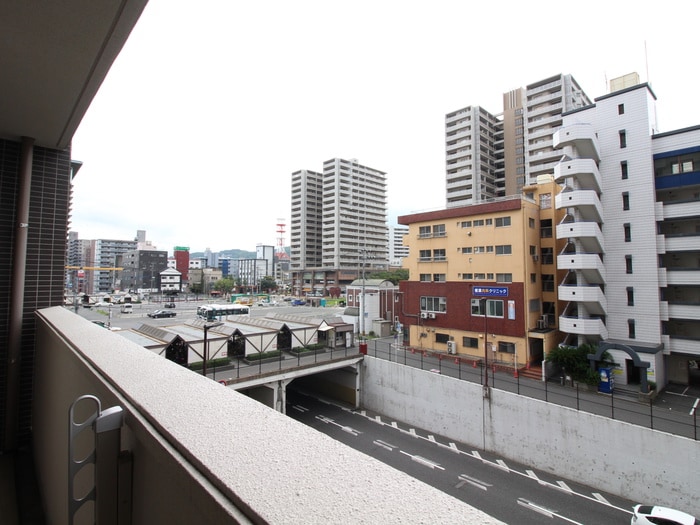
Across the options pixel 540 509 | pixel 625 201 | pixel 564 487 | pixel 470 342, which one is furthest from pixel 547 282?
pixel 540 509

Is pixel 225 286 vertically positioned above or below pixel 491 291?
below

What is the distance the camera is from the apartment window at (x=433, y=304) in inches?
731

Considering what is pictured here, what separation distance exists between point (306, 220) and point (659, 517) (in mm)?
58871

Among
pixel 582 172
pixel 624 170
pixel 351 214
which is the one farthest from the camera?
pixel 351 214

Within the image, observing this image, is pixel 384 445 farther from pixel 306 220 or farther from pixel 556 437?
pixel 306 220

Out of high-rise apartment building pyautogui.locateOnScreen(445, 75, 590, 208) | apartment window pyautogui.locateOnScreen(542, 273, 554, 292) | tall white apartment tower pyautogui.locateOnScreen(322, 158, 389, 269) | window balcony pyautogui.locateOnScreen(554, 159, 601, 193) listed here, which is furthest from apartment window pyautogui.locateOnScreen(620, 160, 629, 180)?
tall white apartment tower pyautogui.locateOnScreen(322, 158, 389, 269)

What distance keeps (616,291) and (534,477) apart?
943 centimetres

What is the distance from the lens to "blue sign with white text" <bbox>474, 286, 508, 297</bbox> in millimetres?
16500

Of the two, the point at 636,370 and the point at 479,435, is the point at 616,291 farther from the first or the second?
the point at 479,435

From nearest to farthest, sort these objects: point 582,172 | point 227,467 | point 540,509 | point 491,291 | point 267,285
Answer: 1. point 227,467
2. point 540,509
3. point 582,172
4. point 491,291
5. point 267,285

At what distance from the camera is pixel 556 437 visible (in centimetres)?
1064

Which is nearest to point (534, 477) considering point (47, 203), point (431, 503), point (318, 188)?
point (431, 503)

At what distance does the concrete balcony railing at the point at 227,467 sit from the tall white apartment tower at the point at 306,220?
199ft

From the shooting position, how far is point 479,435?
12.3 m
